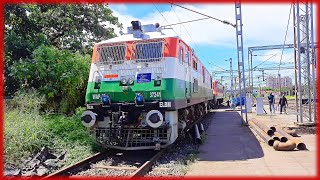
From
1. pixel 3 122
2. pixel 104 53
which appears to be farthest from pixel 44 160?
pixel 104 53

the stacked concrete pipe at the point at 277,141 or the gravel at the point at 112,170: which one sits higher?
the stacked concrete pipe at the point at 277,141

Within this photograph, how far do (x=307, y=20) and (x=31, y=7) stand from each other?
12828 millimetres

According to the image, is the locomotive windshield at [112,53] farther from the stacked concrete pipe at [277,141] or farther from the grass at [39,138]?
the stacked concrete pipe at [277,141]

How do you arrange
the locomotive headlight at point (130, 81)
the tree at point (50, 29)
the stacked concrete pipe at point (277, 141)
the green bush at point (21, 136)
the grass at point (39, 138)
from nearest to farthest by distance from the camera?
1. the green bush at point (21, 136)
2. the grass at point (39, 138)
3. the locomotive headlight at point (130, 81)
4. the stacked concrete pipe at point (277, 141)
5. the tree at point (50, 29)

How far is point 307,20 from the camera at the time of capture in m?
13.1

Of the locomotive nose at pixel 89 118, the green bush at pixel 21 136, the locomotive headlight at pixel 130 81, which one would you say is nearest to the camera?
the green bush at pixel 21 136

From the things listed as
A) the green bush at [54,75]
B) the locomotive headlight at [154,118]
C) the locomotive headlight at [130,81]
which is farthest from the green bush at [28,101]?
the locomotive headlight at [154,118]

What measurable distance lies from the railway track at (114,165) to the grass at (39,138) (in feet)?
1.44

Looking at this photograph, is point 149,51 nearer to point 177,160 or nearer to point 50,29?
point 177,160

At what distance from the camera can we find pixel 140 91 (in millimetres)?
8328

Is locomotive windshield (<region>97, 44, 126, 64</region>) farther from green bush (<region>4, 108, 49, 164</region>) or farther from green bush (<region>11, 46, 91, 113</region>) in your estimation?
green bush (<region>11, 46, 91, 113</region>)

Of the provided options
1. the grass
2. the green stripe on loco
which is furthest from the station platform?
the grass

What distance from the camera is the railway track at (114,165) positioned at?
6.53m

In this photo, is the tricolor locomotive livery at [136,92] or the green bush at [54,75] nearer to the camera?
the tricolor locomotive livery at [136,92]
